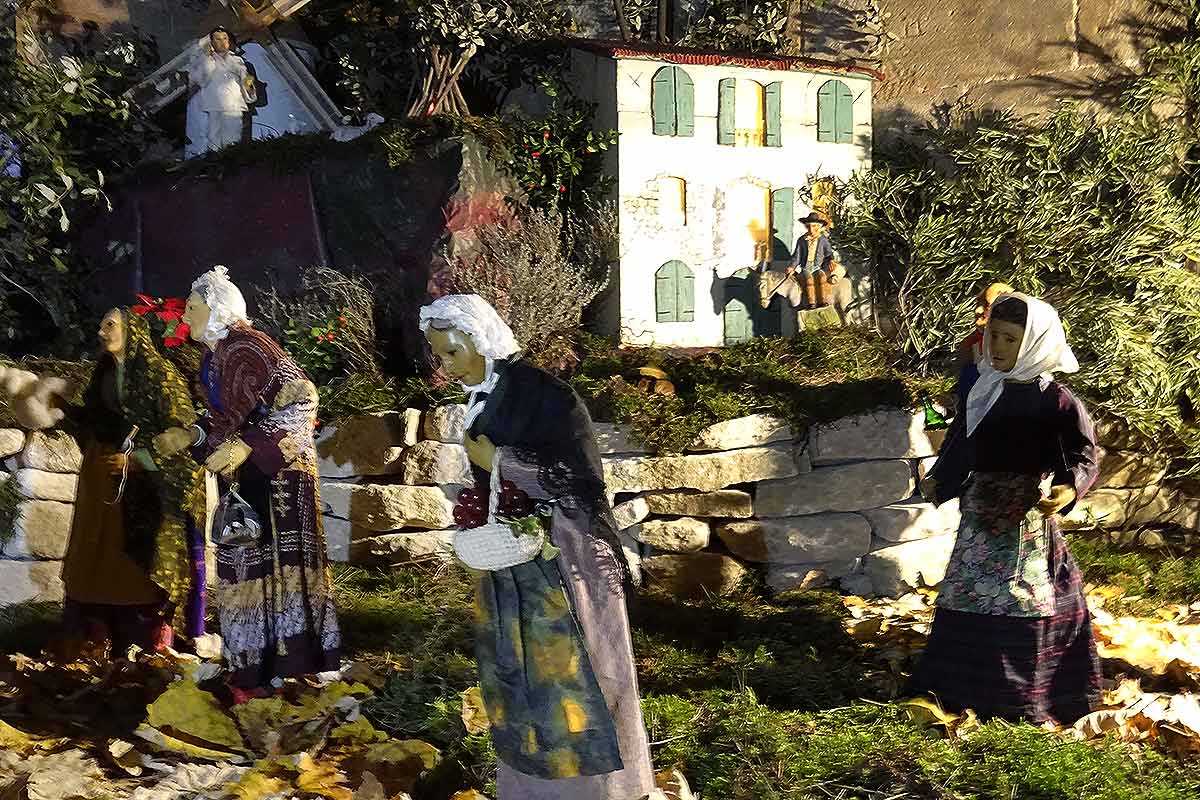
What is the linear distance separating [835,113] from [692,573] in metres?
4.04

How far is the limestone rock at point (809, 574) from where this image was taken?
7.39 m

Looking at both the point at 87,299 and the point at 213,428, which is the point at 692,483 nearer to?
the point at 213,428

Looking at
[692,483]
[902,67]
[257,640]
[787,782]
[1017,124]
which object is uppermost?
[902,67]

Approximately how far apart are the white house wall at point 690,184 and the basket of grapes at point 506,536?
5.03 meters

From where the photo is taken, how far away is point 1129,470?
837 centimetres

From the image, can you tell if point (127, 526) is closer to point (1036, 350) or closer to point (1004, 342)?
point (1004, 342)

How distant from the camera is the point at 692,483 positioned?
24.0 ft

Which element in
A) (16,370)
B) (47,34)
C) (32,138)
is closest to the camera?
(16,370)

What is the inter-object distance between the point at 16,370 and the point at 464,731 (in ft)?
14.2

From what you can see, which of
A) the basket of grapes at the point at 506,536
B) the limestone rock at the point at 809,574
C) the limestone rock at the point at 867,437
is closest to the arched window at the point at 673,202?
the limestone rock at the point at 867,437

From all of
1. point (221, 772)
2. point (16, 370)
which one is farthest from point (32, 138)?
point (221, 772)

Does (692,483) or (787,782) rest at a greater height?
(692,483)

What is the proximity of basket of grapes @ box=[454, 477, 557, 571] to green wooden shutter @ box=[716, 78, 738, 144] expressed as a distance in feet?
18.7

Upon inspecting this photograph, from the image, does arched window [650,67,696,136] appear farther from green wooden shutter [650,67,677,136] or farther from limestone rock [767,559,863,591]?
limestone rock [767,559,863,591]
